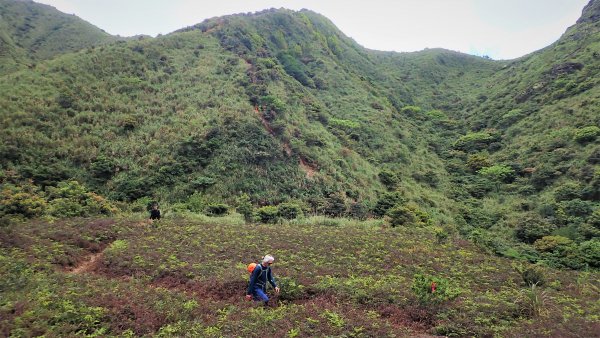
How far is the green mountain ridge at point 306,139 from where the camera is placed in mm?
26688

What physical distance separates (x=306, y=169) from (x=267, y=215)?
8.93 m

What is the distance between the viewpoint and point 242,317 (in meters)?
9.55

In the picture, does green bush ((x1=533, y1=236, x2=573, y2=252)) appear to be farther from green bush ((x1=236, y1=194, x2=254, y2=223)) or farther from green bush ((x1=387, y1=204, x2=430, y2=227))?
green bush ((x1=236, y1=194, x2=254, y2=223))

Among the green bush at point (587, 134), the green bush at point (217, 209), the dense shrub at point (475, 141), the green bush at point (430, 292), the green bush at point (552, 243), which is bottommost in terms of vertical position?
the green bush at point (217, 209)

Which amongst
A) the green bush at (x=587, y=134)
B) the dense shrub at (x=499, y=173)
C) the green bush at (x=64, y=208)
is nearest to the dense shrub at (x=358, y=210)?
the dense shrub at (x=499, y=173)

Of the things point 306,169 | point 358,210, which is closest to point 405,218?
point 358,210

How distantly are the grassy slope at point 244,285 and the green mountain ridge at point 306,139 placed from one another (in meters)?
6.22

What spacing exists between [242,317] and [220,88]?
1441 inches

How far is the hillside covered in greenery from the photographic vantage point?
12.9m

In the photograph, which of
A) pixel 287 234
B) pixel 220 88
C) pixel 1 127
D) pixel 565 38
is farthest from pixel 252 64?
pixel 565 38

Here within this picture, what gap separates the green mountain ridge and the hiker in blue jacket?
14230mm

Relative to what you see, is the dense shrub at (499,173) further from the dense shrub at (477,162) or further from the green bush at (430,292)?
the green bush at (430,292)

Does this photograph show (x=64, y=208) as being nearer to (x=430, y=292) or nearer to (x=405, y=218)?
(x=430, y=292)

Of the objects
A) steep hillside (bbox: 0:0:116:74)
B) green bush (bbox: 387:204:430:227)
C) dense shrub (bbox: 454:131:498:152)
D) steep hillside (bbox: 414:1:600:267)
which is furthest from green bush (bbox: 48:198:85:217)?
steep hillside (bbox: 0:0:116:74)
